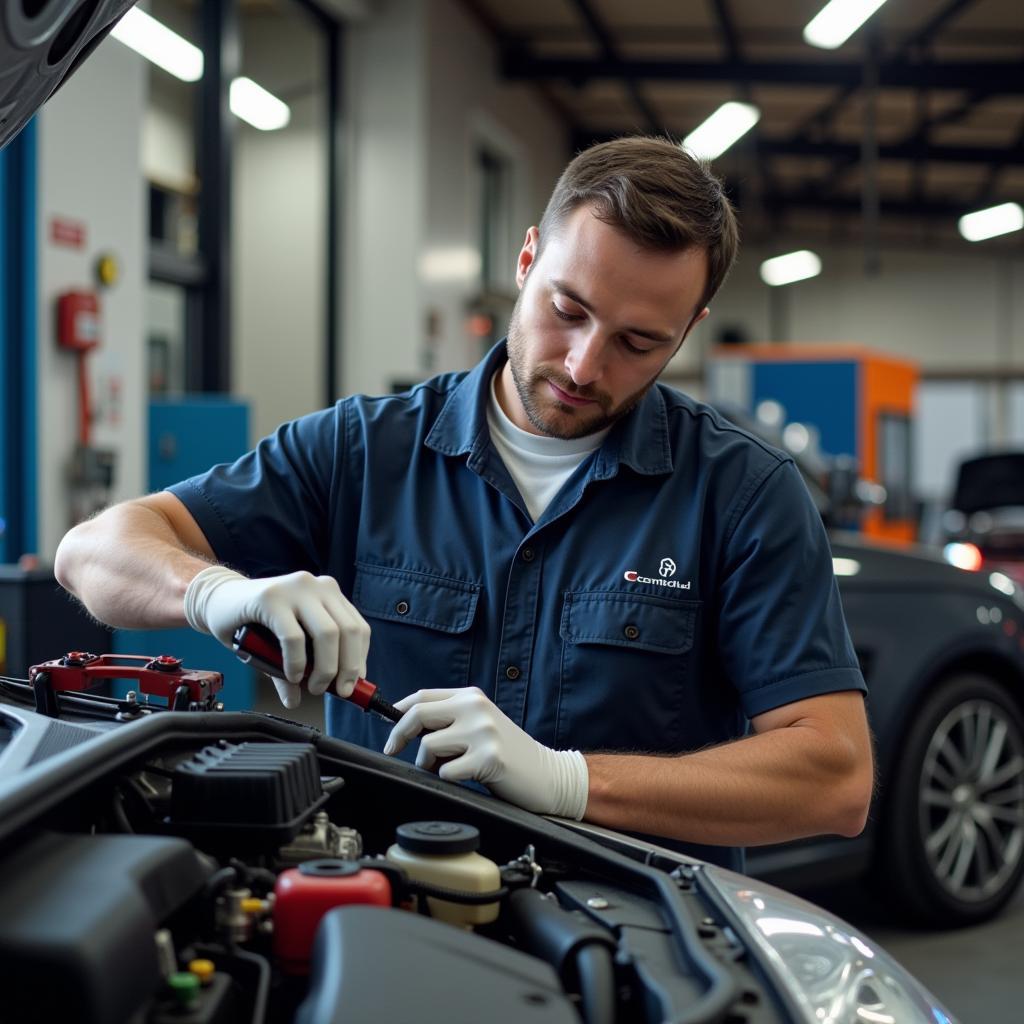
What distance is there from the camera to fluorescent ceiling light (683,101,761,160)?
821 cm

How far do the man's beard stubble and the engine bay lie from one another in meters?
0.60

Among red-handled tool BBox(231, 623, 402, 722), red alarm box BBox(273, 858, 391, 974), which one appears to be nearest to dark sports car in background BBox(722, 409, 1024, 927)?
red-handled tool BBox(231, 623, 402, 722)

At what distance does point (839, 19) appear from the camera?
20.5ft

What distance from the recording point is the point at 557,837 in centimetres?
110

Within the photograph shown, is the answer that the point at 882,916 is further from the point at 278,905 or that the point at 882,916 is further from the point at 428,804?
the point at 278,905

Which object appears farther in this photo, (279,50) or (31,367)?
(279,50)

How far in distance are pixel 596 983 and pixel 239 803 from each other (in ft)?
0.96

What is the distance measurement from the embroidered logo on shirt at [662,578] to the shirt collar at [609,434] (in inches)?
4.9

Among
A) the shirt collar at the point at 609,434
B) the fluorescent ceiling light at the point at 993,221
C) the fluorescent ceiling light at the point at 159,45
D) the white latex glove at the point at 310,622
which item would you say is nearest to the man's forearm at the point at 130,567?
the white latex glove at the point at 310,622

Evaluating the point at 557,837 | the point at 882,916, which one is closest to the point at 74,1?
the point at 557,837

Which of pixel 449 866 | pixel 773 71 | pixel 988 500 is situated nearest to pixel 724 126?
pixel 773 71

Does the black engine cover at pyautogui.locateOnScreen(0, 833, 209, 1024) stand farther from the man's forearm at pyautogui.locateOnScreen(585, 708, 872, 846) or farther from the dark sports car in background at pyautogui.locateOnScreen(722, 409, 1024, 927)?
the dark sports car in background at pyautogui.locateOnScreen(722, 409, 1024, 927)

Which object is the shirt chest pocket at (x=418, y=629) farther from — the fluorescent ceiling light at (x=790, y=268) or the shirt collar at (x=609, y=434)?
the fluorescent ceiling light at (x=790, y=268)

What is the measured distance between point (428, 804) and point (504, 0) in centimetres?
810
